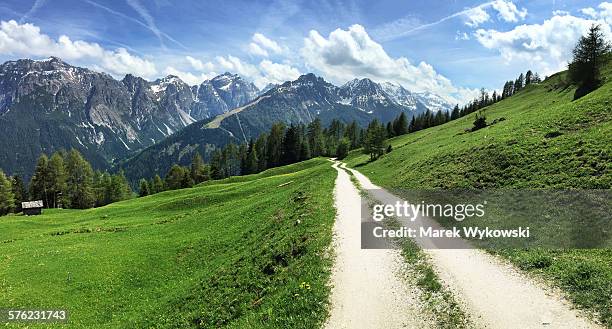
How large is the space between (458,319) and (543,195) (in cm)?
1606

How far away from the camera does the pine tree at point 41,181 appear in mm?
106125

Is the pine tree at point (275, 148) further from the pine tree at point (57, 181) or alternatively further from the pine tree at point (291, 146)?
the pine tree at point (57, 181)

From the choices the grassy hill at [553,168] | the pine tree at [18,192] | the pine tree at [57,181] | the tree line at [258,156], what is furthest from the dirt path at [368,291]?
the pine tree at [18,192]

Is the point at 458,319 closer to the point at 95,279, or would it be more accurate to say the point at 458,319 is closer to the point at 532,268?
the point at 532,268

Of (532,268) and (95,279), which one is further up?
(532,268)

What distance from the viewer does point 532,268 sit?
16.3 meters

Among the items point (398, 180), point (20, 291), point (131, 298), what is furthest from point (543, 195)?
point (20, 291)

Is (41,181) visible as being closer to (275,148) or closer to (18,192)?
(18,192)

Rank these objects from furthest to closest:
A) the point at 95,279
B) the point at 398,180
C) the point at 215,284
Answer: the point at 398,180 → the point at 95,279 → the point at 215,284

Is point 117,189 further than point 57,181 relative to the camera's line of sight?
Yes

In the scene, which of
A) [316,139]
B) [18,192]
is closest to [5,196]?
[18,192]

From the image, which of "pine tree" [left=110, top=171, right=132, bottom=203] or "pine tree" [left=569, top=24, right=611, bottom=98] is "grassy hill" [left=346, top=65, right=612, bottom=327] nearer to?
"pine tree" [left=569, top=24, right=611, bottom=98]

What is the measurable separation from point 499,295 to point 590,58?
74.0 m

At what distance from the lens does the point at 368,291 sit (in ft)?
52.1
